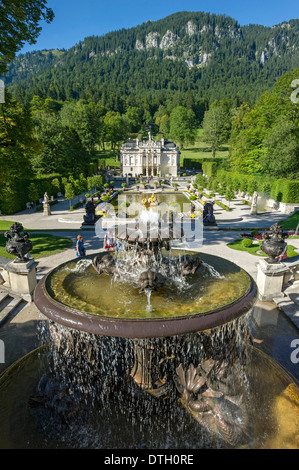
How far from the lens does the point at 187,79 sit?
19912 cm

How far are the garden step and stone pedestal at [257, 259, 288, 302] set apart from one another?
920cm

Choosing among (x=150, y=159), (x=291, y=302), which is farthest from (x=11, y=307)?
(x=150, y=159)

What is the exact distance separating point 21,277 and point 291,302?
33.6 ft

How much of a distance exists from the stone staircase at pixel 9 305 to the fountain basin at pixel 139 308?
12.1ft

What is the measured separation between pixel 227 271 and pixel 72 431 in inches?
205

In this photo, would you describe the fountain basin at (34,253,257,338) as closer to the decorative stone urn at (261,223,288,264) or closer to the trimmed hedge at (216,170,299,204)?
the decorative stone urn at (261,223,288,264)

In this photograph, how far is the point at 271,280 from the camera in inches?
418

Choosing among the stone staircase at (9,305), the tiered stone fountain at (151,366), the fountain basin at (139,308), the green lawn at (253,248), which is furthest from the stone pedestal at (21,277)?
the green lawn at (253,248)

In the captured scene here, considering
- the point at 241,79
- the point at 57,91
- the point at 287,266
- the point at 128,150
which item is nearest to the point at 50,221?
the point at 287,266

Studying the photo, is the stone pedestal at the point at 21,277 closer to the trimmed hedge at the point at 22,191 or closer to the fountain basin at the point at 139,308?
the fountain basin at the point at 139,308

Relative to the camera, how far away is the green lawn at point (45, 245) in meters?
16.5

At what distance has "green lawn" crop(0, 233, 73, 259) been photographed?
16.5 metres

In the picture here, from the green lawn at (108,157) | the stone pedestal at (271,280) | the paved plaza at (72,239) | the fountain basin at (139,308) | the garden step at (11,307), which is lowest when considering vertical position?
the paved plaza at (72,239)
